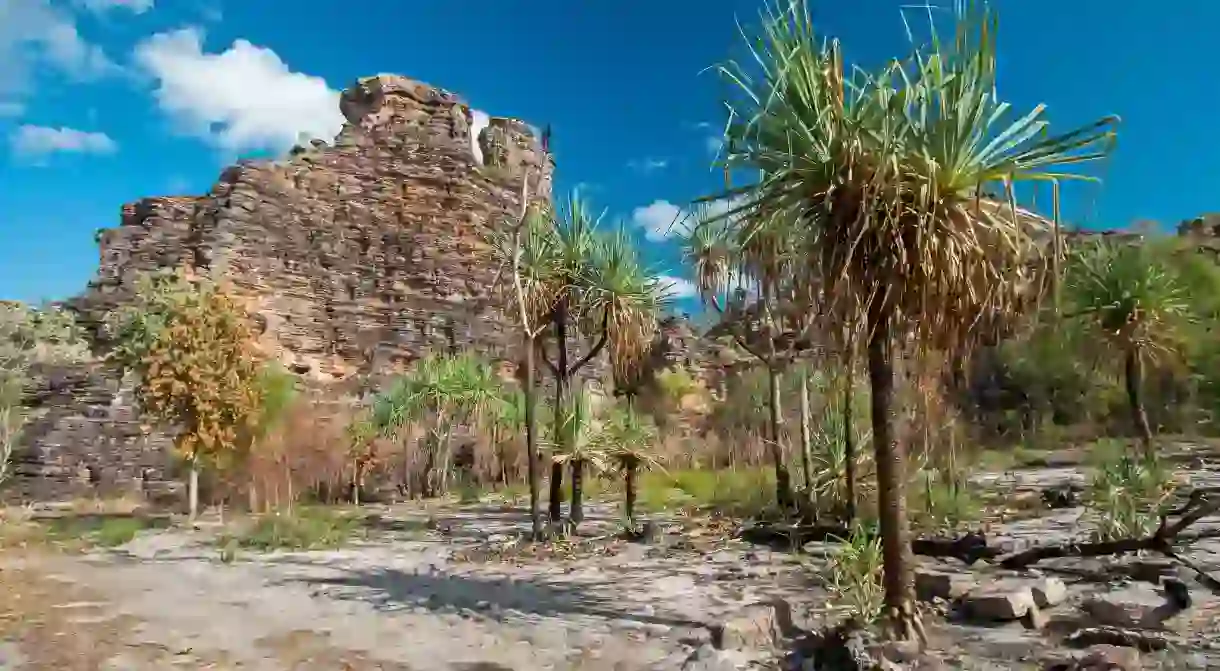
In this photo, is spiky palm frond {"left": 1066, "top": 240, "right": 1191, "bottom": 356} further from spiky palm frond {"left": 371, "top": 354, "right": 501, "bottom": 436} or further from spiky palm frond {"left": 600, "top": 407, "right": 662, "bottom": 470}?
spiky palm frond {"left": 371, "top": 354, "right": 501, "bottom": 436}

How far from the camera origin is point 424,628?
239 inches

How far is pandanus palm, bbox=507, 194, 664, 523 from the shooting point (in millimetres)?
10430

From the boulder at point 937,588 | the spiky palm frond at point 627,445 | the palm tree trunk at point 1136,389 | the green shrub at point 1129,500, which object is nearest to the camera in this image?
the boulder at point 937,588

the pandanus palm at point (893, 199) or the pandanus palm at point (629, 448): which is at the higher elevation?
the pandanus palm at point (893, 199)

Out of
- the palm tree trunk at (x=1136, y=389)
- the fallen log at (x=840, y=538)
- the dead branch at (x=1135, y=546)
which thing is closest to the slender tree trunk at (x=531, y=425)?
the fallen log at (x=840, y=538)

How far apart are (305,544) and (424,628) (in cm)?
589

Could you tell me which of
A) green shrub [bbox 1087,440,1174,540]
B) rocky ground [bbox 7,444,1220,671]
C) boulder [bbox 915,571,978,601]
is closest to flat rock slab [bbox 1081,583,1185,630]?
rocky ground [bbox 7,444,1220,671]

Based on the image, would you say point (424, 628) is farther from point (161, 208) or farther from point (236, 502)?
point (161, 208)

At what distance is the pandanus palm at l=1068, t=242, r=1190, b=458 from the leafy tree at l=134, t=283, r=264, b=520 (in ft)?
46.7

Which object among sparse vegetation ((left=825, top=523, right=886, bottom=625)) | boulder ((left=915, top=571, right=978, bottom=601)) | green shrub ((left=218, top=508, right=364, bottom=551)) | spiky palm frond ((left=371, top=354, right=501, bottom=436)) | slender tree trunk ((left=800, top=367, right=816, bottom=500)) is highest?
spiky palm frond ((left=371, top=354, right=501, bottom=436))

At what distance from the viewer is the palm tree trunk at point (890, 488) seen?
15.8 feet

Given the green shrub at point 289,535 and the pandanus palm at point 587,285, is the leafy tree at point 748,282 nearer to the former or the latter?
the pandanus palm at point 587,285

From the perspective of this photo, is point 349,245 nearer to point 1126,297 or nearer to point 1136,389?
point 1126,297

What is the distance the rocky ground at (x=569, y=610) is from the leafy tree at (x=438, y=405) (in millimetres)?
10636
